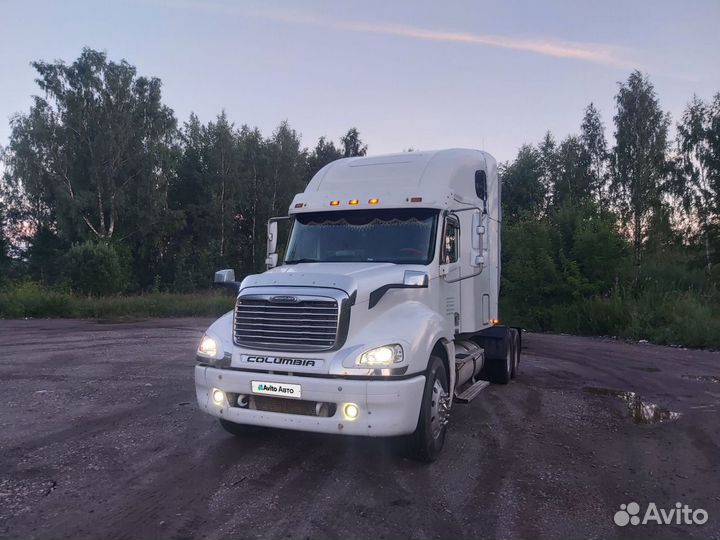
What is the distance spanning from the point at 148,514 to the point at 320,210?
4.05m

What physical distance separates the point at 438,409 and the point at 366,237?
7.42 feet

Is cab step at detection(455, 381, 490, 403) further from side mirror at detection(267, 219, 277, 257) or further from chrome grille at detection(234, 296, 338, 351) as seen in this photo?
side mirror at detection(267, 219, 277, 257)

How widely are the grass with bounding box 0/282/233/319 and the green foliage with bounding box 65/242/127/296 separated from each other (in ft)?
12.4

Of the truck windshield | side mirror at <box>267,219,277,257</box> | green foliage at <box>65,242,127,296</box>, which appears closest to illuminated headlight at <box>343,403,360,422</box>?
the truck windshield

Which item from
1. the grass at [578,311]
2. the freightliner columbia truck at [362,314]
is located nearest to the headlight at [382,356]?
the freightliner columbia truck at [362,314]

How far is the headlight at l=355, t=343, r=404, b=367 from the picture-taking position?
4965 mm

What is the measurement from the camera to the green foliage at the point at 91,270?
31.4 metres

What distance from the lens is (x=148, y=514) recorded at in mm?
4305

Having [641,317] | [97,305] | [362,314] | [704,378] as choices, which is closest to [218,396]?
[362,314]

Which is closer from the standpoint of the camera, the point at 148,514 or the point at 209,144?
the point at 148,514

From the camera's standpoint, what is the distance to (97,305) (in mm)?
24734

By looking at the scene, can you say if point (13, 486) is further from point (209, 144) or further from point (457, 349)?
point (209, 144)

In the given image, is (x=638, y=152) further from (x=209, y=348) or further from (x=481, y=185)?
(x=209, y=348)

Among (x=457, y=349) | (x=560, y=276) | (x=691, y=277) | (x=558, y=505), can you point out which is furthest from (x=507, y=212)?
(x=558, y=505)
